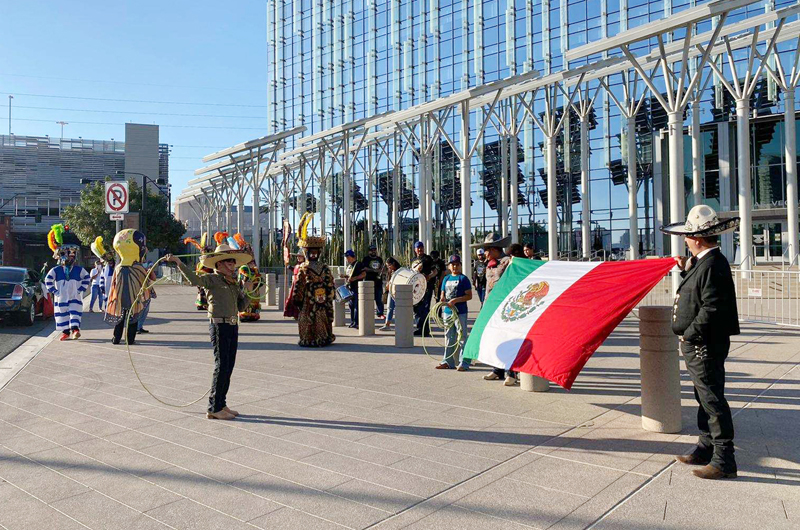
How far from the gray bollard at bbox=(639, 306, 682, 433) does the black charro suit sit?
3.19ft

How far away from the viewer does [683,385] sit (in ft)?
27.7

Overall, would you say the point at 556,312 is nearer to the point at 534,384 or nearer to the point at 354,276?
the point at 534,384

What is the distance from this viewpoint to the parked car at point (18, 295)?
1698 centimetres

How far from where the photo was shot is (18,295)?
1720 cm

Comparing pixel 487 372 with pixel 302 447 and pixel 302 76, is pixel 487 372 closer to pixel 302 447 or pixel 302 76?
pixel 302 447

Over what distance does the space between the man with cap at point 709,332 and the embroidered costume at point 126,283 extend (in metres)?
10.7

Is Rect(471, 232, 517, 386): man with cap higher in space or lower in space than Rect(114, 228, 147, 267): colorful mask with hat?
lower

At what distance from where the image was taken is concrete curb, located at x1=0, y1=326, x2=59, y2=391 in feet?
33.0

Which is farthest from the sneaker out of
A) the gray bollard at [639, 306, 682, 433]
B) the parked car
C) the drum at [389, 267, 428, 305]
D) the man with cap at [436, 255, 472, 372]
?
the parked car

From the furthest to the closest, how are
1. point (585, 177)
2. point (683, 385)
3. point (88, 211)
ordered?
→ point (88, 211) → point (585, 177) → point (683, 385)

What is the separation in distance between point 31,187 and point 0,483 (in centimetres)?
12083

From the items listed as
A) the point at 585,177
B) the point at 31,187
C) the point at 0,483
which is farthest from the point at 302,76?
the point at 31,187

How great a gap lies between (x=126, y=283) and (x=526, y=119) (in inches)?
1449

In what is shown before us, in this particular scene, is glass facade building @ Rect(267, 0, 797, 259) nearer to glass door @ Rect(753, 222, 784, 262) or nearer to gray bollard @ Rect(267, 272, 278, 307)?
glass door @ Rect(753, 222, 784, 262)
